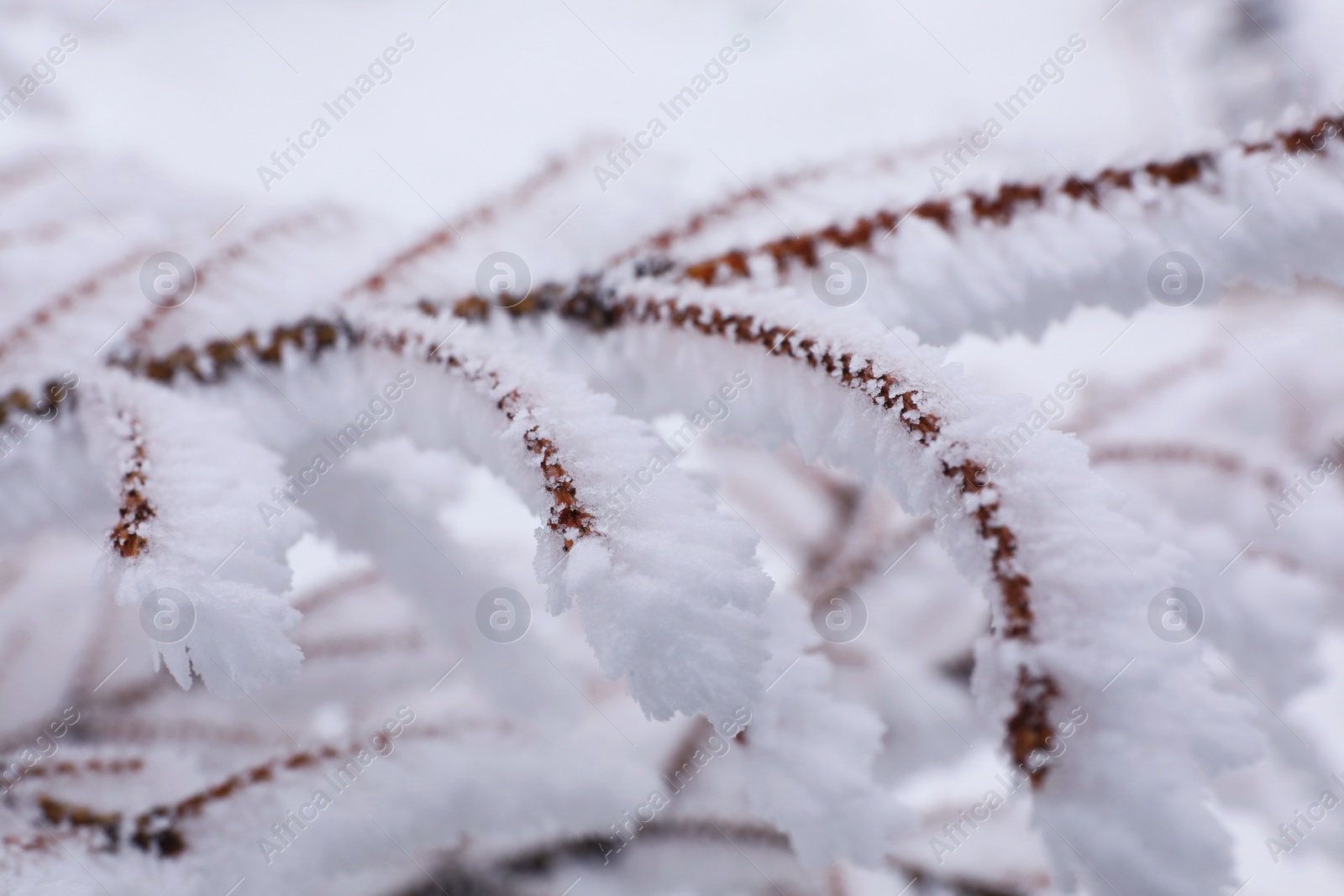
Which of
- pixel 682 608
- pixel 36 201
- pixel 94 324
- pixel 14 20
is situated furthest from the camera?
pixel 14 20

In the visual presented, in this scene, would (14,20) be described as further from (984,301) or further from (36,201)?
(984,301)

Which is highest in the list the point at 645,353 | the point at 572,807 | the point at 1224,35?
the point at 1224,35

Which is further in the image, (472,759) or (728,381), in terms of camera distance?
(472,759)

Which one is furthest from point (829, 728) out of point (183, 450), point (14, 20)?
point (14, 20)

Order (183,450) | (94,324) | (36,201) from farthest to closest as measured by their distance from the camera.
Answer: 1. (36,201)
2. (94,324)
3. (183,450)

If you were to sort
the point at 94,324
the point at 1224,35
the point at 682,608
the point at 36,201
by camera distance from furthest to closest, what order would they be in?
the point at 1224,35, the point at 36,201, the point at 94,324, the point at 682,608

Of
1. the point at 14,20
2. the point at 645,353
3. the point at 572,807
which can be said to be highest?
the point at 14,20

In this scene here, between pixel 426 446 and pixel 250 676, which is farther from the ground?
pixel 426 446

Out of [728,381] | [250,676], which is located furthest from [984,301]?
[250,676]

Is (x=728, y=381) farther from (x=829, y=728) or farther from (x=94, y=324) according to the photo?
(x=94, y=324)
